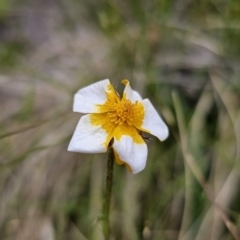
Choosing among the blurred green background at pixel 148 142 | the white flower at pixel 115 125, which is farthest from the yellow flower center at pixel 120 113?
the blurred green background at pixel 148 142

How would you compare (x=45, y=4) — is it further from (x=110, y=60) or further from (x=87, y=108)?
(x=87, y=108)

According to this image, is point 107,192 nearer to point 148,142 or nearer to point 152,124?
point 152,124

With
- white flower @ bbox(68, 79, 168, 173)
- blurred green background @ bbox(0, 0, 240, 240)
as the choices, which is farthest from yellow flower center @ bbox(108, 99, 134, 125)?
blurred green background @ bbox(0, 0, 240, 240)

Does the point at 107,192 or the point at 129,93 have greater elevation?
the point at 129,93

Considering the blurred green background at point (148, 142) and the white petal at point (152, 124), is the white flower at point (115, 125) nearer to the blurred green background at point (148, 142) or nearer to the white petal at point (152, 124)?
the white petal at point (152, 124)

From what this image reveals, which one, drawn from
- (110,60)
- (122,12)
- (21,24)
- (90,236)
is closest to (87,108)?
(90,236)

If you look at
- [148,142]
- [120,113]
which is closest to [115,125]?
[120,113]
